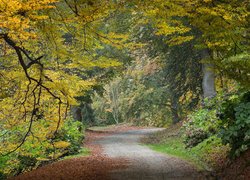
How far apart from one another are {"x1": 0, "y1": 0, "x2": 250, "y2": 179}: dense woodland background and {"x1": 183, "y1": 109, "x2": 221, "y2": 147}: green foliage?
0.15 ft

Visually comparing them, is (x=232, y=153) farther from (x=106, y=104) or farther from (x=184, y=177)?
(x=106, y=104)

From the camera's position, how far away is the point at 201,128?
1571cm

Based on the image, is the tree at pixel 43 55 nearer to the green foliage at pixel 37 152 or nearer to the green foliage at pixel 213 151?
the green foliage at pixel 37 152

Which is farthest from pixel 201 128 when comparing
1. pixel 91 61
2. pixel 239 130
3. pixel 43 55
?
pixel 43 55

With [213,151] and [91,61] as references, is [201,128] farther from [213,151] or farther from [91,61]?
[91,61]

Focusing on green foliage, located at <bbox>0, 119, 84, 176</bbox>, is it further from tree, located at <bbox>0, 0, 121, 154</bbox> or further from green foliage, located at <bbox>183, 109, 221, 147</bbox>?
green foliage, located at <bbox>183, 109, 221, 147</bbox>

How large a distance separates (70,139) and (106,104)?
34.1 meters

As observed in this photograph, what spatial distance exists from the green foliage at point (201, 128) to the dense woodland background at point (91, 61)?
0.15 feet

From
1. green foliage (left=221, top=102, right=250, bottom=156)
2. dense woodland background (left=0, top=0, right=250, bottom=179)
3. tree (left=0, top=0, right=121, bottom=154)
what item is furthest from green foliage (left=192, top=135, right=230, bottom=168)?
tree (left=0, top=0, right=121, bottom=154)

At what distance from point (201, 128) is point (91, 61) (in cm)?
738

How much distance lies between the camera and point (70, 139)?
724 inches

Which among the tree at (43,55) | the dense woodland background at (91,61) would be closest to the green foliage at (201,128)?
the dense woodland background at (91,61)

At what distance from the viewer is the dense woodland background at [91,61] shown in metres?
8.18

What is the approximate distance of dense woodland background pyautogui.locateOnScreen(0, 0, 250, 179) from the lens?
8180 mm
